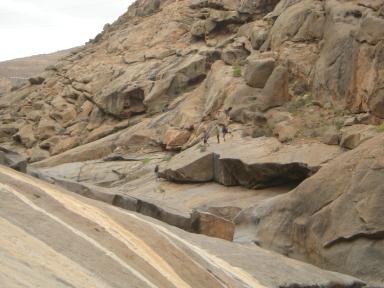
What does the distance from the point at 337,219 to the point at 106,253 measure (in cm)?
677

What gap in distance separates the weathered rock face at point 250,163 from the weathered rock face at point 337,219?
684 cm

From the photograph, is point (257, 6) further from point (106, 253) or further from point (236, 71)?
point (106, 253)

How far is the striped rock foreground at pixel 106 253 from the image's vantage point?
7.86 metres

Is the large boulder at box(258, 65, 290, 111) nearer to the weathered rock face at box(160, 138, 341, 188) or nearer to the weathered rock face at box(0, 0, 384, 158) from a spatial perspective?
the weathered rock face at box(0, 0, 384, 158)

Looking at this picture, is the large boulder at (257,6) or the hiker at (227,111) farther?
the large boulder at (257,6)

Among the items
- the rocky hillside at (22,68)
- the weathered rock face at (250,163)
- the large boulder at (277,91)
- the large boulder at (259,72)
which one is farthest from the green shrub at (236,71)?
the rocky hillside at (22,68)

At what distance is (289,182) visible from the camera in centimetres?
2395

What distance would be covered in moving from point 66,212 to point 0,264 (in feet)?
8.91

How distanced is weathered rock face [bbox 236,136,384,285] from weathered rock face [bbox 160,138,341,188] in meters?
6.84

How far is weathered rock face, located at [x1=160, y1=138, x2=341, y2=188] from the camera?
74.7 feet

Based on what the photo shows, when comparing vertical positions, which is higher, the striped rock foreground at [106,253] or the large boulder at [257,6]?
the large boulder at [257,6]

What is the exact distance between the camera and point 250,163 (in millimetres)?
23969

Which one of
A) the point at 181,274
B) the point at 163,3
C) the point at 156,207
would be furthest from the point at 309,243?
the point at 163,3

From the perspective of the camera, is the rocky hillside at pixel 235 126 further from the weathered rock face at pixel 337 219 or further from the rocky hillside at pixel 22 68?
the rocky hillside at pixel 22 68
